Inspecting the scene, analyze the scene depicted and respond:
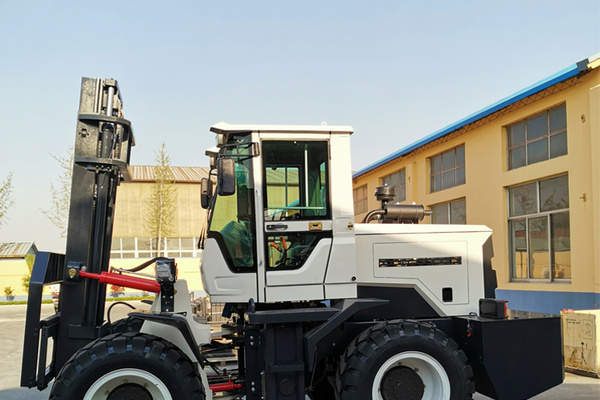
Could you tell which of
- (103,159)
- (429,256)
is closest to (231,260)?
(103,159)

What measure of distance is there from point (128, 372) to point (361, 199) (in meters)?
22.3

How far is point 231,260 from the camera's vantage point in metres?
5.63

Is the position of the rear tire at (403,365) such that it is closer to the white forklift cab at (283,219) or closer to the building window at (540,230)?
the white forklift cab at (283,219)

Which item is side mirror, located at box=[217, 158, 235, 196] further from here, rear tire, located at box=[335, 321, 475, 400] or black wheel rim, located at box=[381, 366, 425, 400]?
black wheel rim, located at box=[381, 366, 425, 400]

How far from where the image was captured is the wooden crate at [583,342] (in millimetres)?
8766

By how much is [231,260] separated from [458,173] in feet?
44.0

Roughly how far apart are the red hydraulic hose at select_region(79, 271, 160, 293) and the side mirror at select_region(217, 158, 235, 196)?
1363 millimetres

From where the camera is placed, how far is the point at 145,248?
142 ft

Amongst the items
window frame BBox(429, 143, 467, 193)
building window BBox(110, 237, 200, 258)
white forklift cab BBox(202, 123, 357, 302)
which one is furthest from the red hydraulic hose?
building window BBox(110, 237, 200, 258)

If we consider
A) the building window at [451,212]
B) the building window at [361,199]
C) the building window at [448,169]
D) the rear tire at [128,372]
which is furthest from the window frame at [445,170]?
the rear tire at [128,372]

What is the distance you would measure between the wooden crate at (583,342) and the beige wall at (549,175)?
258 cm

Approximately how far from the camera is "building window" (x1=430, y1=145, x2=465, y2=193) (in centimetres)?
1745

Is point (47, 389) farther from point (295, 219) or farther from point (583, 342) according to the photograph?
point (583, 342)

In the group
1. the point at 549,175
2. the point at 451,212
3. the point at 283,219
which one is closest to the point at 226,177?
the point at 283,219
